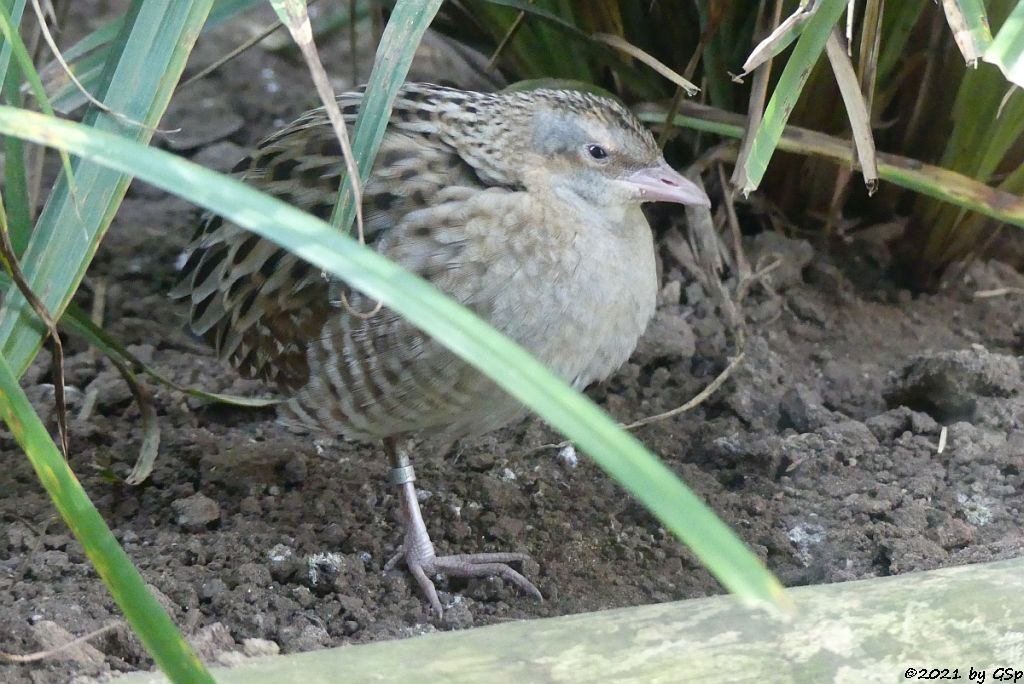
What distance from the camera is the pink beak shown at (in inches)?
84.5

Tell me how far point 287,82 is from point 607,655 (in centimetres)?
296

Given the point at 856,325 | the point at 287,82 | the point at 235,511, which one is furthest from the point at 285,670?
the point at 287,82

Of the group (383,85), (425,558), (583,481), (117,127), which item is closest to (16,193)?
(117,127)

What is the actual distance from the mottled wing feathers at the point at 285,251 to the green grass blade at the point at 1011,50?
903 millimetres

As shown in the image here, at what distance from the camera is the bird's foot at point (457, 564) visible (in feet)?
7.00

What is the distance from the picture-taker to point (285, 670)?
4.58 feet

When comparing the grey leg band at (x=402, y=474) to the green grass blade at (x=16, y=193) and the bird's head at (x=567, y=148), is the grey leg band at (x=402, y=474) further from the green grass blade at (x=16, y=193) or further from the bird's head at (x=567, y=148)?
the green grass blade at (x=16, y=193)

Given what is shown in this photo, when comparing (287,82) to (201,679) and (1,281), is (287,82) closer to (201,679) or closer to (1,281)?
(1,281)

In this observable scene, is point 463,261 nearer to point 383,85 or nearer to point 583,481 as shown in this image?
point 383,85

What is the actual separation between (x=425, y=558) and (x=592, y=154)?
2.54 feet

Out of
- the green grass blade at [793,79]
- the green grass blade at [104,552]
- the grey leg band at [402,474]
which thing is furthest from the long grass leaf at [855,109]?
the green grass blade at [104,552]

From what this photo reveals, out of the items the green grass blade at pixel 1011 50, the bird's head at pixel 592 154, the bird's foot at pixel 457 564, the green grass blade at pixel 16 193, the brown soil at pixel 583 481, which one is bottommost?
the bird's foot at pixel 457 564

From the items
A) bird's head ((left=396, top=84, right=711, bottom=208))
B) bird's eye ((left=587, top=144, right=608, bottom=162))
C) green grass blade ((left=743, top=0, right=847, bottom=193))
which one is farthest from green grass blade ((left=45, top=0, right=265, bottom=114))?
green grass blade ((left=743, top=0, right=847, bottom=193))

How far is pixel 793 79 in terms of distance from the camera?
179 centimetres
